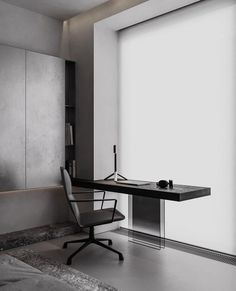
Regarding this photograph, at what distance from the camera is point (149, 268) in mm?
3016

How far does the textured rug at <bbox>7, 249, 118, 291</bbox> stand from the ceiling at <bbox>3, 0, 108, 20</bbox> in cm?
296

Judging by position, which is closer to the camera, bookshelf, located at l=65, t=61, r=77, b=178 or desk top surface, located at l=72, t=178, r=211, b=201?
desk top surface, located at l=72, t=178, r=211, b=201

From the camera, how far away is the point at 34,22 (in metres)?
4.14

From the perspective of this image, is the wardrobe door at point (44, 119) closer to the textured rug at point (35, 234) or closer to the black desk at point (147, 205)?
the black desk at point (147, 205)

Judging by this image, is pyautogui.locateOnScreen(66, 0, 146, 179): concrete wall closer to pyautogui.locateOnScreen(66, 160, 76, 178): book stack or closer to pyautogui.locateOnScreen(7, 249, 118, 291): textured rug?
pyautogui.locateOnScreen(66, 160, 76, 178): book stack

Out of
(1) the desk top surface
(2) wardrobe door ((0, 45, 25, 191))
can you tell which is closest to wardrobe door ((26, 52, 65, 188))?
(2) wardrobe door ((0, 45, 25, 191))

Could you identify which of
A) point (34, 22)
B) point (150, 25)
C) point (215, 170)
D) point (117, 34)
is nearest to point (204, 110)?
point (215, 170)

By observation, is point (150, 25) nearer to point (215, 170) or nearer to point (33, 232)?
point (215, 170)

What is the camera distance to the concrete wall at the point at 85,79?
4188 mm

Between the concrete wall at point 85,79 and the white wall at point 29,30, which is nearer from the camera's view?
the white wall at point 29,30

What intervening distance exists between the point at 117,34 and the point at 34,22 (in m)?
1.15

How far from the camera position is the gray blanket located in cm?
140

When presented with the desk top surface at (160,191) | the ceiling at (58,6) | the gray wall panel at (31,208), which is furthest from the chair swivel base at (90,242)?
the ceiling at (58,6)

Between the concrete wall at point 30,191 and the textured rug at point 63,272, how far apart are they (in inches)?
25.4
